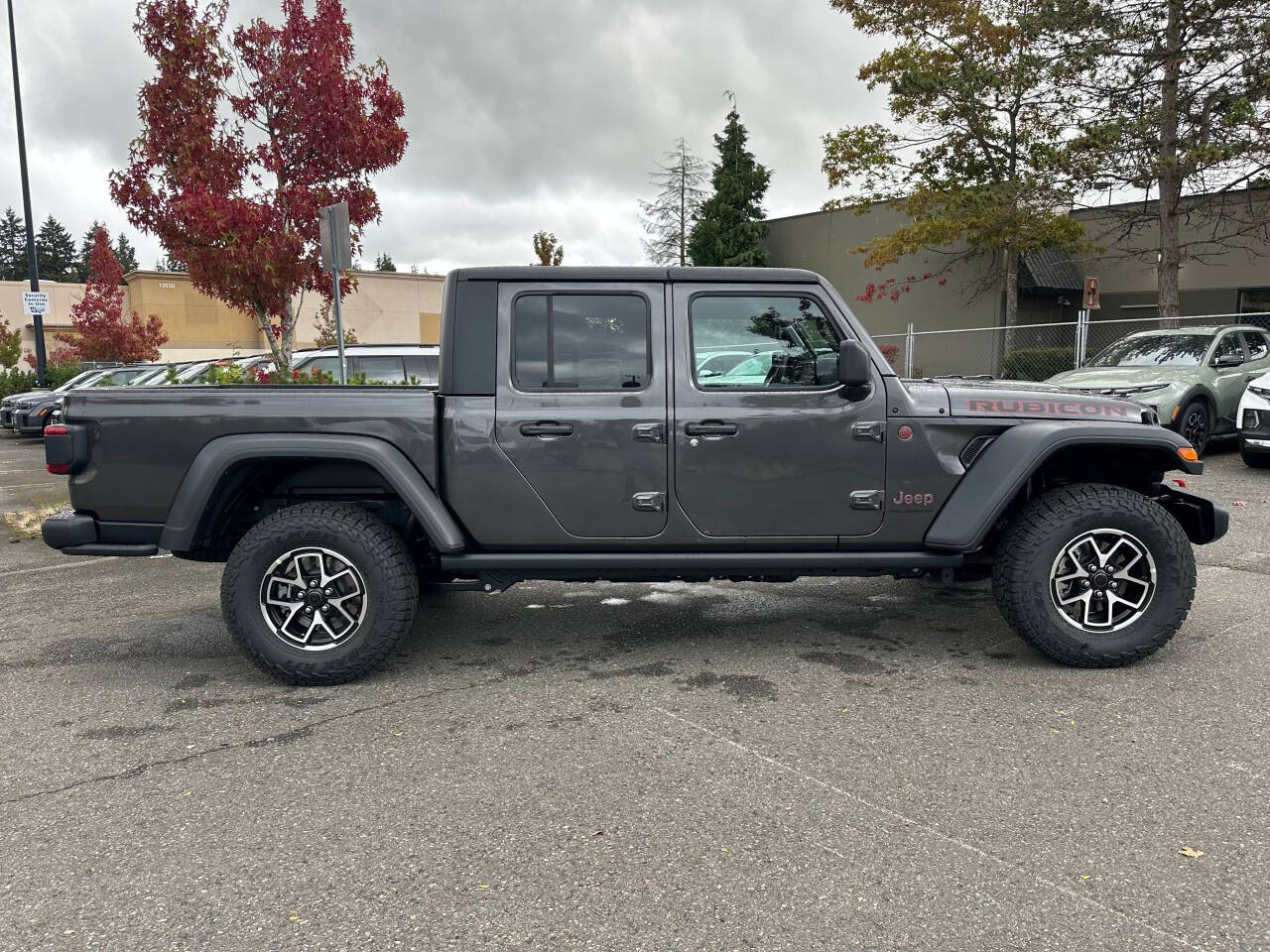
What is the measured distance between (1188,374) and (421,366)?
30.4 ft

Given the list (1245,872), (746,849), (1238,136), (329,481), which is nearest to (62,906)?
(746,849)

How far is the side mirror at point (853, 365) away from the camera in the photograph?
13.2 feet

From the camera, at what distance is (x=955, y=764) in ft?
10.7

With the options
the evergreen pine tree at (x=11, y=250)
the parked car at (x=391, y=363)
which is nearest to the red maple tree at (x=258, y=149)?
the parked car at (x=391, y=363)

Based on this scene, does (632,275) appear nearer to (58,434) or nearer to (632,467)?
(632,467)

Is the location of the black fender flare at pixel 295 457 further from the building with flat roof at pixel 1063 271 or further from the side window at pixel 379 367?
the building with flat roof at pixel 1063 271

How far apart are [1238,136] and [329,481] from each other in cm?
1595

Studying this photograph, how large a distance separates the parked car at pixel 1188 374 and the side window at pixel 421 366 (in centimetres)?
764

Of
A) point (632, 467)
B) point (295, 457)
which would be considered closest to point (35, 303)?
point (295, 457)

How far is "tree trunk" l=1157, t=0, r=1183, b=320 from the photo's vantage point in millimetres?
15055

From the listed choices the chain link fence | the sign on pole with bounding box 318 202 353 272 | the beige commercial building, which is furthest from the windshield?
the beige commercial building

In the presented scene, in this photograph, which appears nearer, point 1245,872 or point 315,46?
point 1245,872

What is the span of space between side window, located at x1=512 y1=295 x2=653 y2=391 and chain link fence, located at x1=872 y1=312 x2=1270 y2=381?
14243mm

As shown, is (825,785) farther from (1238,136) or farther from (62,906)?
(1238,136)
